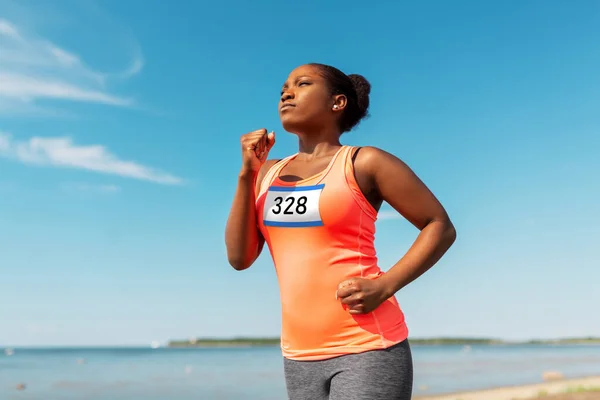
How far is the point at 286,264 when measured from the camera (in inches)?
97.2

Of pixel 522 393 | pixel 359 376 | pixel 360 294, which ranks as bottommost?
pixel 522 393

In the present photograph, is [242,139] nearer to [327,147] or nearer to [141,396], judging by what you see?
[327,147]

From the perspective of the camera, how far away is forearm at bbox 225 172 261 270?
2.61 metres

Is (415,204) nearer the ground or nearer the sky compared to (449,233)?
nearer the sky

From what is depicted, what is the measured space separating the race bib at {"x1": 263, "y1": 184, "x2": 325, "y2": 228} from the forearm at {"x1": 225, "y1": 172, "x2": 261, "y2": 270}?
8cm

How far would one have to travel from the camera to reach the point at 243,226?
8.66 feet

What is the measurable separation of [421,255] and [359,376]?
1.73ft

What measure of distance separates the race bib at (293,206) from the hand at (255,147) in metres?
0.14

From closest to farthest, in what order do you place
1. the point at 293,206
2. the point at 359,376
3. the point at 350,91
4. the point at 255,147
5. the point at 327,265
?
the point at 359,376 < the point at 327,265 < the point at 293,206 < the point at 255,147 < the point at 350,91

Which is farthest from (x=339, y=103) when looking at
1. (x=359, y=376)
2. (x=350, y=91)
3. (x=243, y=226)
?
(x=359, y=376)

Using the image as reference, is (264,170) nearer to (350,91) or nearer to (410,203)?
(350,91)

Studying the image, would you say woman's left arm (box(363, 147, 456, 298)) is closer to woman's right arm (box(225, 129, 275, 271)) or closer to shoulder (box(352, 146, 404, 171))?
shoulder (box(352, 146, 404, 171))

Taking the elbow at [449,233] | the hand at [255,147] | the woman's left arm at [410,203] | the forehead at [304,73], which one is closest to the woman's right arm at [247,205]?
the hand at [255,147]

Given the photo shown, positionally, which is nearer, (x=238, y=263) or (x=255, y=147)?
(x=255, y=147)
